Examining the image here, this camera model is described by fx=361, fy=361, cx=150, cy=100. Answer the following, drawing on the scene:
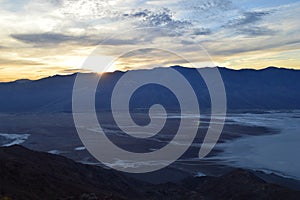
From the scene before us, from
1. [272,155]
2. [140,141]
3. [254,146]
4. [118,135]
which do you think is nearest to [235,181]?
[272,155]

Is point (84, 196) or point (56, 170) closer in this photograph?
point (84, 196)

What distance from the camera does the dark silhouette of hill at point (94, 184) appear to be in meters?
27.8

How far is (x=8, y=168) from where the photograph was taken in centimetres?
2919

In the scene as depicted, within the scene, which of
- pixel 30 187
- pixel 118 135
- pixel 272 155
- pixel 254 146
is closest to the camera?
pixel 30 187

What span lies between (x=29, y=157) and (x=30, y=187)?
11.9 m

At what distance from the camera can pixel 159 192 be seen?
38156 millimetres

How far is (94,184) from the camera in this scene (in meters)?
36.4

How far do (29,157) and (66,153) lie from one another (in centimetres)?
3032

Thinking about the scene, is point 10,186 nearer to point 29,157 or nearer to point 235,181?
point 29,157

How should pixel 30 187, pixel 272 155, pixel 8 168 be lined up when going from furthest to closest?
pixel 272 155 < pixel 8 168 < pixel 30 187

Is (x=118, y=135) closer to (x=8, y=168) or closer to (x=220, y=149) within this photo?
(x=220, y=149)

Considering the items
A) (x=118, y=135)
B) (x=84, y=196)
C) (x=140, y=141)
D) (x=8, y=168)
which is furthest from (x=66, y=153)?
(x=84, y=196)

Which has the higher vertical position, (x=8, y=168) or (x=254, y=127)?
(x=8, y=168)

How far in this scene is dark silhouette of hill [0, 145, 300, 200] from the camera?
27766 mm
